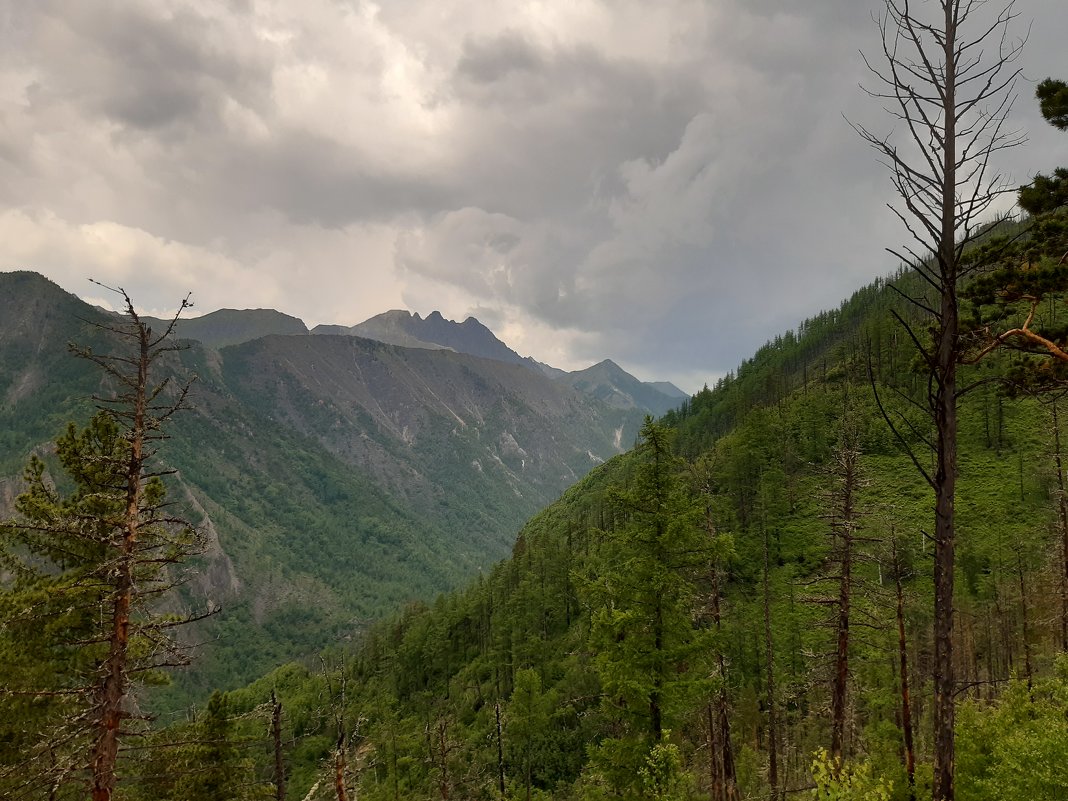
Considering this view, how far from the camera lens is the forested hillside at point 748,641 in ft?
50.5

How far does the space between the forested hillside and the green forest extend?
0.20m

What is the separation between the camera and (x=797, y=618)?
52438 mm

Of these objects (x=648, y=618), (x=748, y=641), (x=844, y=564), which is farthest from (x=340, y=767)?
(x=748, y=641)

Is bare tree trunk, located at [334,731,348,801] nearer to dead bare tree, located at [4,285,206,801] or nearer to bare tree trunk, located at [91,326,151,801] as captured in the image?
dead bare tree, located at [4,285,206,801]

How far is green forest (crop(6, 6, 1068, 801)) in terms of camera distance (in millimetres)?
10695

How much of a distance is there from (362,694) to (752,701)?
70912 millimetres

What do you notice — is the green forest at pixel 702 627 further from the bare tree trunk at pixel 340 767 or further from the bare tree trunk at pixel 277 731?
the bare tree trunk at pixel 277 731

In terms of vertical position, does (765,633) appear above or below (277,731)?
below

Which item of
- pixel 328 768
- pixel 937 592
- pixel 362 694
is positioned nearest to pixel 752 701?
pixel 328 768

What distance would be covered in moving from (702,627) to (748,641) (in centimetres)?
3728

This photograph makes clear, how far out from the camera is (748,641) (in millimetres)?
51656

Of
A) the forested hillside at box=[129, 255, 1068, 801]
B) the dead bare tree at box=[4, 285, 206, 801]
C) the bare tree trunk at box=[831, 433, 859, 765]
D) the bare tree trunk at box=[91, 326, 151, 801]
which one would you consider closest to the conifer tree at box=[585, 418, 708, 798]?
the forested hillside at box=[129, 255, 1068, 801]

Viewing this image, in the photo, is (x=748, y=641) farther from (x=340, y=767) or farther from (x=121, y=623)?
(x=121, y=623)

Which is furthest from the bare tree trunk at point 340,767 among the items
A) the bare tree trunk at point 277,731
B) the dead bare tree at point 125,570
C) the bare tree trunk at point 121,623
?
the bare tree trunk at point 121,623
